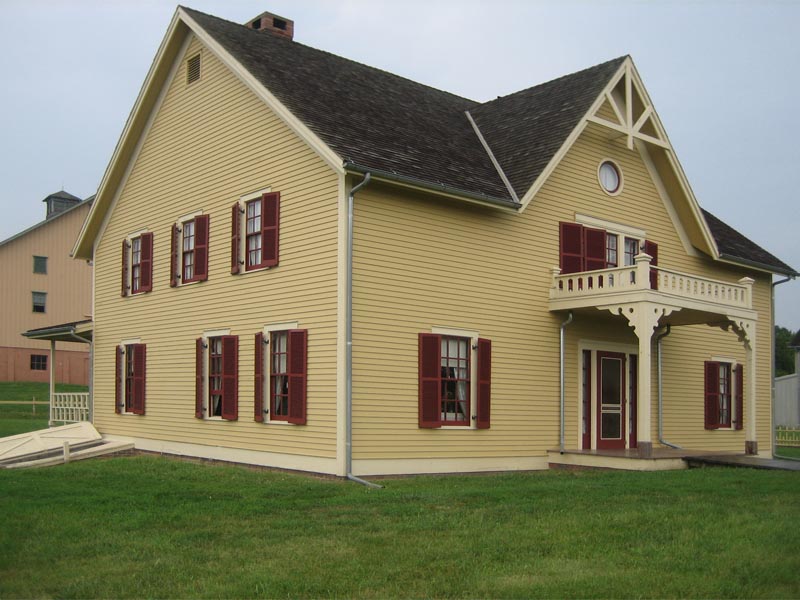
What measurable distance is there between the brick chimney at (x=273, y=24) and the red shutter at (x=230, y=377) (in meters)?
7.81

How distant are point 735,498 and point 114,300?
15812 mm

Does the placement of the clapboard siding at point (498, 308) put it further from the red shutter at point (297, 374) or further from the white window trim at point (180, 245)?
the white window trim at point (180, 245)

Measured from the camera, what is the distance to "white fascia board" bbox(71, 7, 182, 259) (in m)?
Answer: 20.4

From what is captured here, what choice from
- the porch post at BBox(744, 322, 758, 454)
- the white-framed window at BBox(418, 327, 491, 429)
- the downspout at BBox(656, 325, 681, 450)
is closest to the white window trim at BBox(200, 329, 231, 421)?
the white-framed window at BBox(418, 327, 491, 429)

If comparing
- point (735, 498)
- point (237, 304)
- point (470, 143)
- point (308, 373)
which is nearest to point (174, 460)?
point (237, 304)

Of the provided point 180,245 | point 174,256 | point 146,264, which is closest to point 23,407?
point 146,264

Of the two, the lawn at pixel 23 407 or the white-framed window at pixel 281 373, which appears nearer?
the white-framed window at pixel 281 373

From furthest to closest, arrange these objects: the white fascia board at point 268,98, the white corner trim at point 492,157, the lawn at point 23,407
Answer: the lawn at point 23,407, the white corner trim at point 492,157, the white fascia board at point 268,98

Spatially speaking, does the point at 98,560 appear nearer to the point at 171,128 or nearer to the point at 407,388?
the point at 407,388

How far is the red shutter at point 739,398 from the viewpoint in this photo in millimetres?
23203

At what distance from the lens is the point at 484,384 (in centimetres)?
1720

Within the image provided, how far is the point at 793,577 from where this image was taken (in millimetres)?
8422

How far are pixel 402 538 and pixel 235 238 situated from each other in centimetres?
963

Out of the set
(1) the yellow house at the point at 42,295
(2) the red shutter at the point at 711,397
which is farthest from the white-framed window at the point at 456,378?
(1) the yellow house at the point at 42,295
